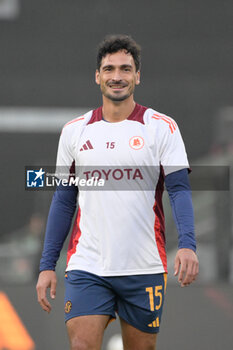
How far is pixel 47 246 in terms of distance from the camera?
3.45 metres

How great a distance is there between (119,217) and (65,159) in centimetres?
44

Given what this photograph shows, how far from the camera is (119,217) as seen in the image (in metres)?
3.33

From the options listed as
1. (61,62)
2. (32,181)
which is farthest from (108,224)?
(61,62)

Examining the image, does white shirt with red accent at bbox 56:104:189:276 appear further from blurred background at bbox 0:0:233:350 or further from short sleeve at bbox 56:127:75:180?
blurred background at bbox 0:0:233:350

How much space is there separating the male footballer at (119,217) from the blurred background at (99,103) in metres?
1.42

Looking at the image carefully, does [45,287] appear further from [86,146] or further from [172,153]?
[172,153]

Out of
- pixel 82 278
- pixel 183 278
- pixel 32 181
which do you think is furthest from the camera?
pixel 32 181

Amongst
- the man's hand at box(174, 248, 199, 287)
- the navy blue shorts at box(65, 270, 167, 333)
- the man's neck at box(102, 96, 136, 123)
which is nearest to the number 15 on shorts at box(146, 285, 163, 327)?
the navy blue shorts at box(65, 270, 167, 333)

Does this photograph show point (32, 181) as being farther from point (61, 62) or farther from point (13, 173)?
point (61, 62)

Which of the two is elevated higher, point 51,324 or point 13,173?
point 13,173

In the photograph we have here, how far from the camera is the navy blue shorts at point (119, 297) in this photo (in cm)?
325

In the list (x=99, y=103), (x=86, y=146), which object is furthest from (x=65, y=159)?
(x=99, y=103)

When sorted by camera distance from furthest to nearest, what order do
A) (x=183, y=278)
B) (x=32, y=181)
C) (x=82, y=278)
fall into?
1. (x=32, y=181)
2. (x=82, y=278)
3. (x=183, y=278)

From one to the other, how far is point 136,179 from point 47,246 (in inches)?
22.2
